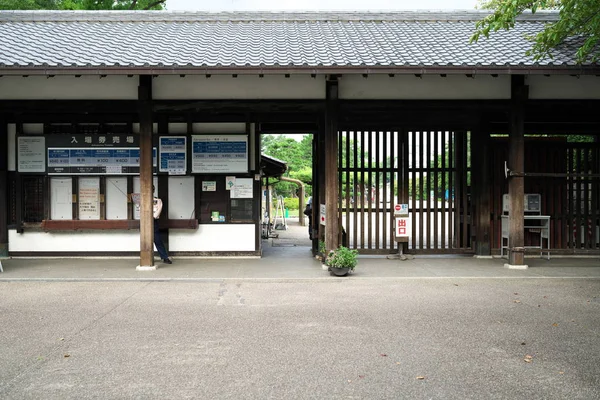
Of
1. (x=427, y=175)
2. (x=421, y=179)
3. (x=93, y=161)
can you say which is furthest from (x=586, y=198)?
(x=93, y=161)

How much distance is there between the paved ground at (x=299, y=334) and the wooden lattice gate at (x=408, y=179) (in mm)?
2027

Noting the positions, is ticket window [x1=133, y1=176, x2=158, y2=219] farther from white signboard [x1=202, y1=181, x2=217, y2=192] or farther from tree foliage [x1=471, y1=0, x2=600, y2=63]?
tree foliage [x1=471, y1=0, x2=600, y2=63]

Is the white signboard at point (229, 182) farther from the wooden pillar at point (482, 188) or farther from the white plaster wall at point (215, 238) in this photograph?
the wooden pillar at point (482, 188)

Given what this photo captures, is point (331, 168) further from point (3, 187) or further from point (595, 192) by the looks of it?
point (3, 187)

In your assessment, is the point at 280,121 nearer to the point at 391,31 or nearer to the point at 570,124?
the point at 391,31

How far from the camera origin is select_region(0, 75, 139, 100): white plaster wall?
32.7 ft

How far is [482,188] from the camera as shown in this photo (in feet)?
36.9

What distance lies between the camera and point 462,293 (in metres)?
7.64

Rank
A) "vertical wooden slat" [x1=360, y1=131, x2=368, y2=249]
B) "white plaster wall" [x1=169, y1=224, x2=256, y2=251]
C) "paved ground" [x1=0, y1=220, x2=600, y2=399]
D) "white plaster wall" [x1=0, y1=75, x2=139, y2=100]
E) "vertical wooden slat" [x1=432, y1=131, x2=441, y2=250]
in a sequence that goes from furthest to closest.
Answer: "vertical wooden slat" [x1=432, y1=131, x2=441, y2=250] < "vertical wooden slat" [x1=360, y1=131, x2=368, y2=249] < "white plaster wall" [x1=169, y1=224, x2=256, y2=251] < "white plaster wall" [x1=0, y1=75, x2=139, y2=100] < "paved ground" [x1=0, y1=220, x2=600, y2=399]

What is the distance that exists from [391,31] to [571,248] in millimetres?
6516

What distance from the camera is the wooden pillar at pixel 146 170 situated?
371 inches

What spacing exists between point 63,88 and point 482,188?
9.15 metres

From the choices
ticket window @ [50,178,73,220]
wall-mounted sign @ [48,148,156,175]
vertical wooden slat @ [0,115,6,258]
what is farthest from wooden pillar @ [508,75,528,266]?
vertical wooden slat @ [0,115,6,258]

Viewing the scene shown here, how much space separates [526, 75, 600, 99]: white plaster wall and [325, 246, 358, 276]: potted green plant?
4971 mm
